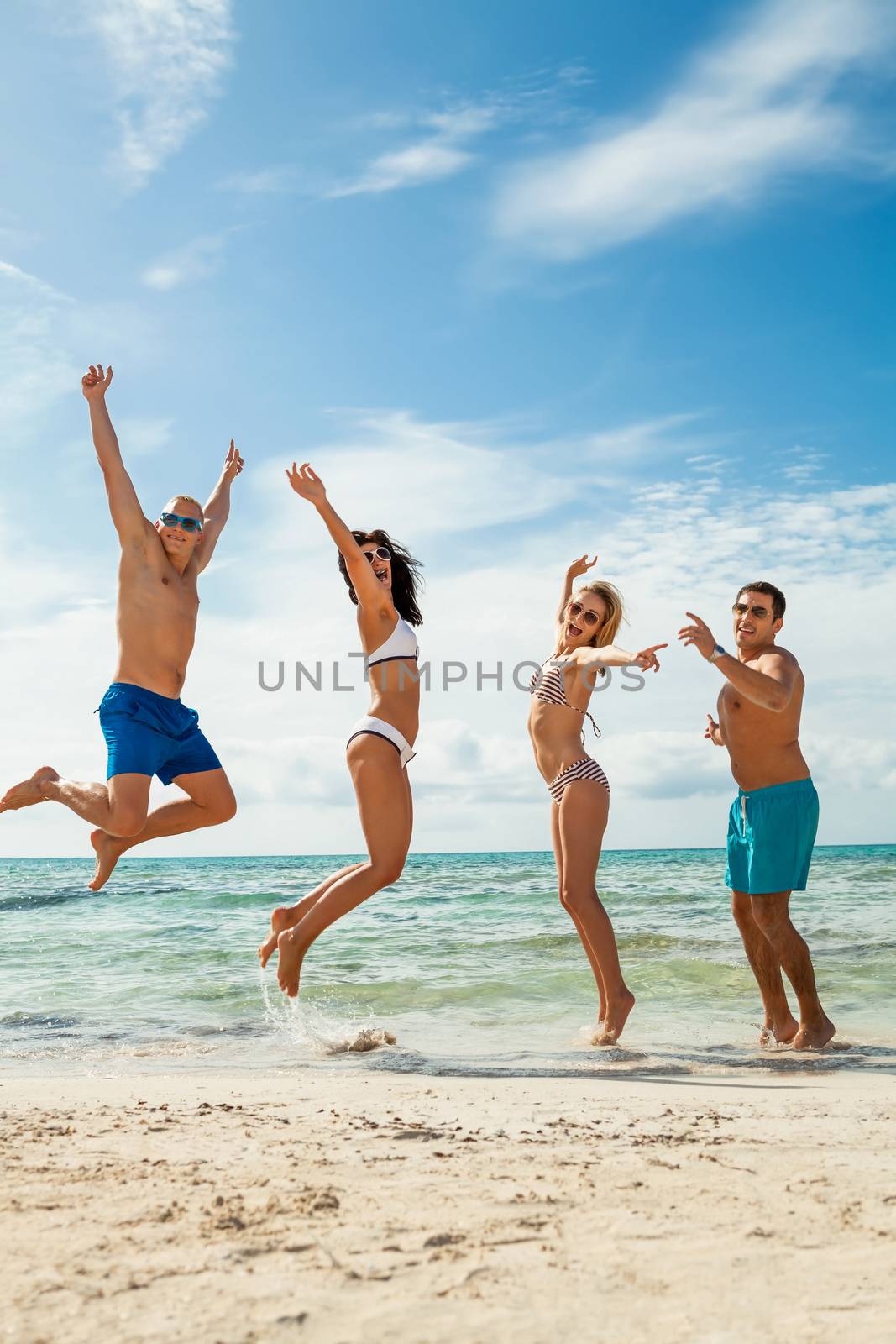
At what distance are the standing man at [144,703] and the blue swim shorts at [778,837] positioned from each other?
3.02m

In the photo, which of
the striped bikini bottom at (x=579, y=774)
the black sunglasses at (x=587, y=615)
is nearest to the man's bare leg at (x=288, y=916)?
the striped bikini bottom at (x=579, y=774)

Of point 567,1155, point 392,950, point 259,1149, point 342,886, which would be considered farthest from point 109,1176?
point 392,950

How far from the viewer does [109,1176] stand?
10.2ft

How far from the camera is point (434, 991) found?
25.9 feet

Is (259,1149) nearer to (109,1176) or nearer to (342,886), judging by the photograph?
(109,1176)

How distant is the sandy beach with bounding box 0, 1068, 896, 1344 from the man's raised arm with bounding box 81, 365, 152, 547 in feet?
10.3

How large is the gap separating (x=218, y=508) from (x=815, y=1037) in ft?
15.5

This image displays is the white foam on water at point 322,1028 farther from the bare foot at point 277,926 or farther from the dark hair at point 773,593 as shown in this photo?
the dark hair at point 773,593

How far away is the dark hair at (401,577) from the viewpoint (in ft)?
19.5

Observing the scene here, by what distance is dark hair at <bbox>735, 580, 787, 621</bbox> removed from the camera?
6227 millimetres

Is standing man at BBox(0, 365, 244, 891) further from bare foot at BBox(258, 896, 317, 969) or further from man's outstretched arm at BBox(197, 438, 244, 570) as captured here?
bare foot at BBox(258, 896, 317, 969)

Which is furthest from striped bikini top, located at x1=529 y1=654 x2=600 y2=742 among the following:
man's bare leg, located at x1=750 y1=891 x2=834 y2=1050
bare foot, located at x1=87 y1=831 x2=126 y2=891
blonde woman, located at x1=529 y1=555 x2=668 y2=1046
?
bare foot, located at x1=87 y1=831 x2=126 y2=891

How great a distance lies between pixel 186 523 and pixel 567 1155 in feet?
13.9

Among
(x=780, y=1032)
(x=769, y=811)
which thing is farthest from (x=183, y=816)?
(x=780, y=1032)
